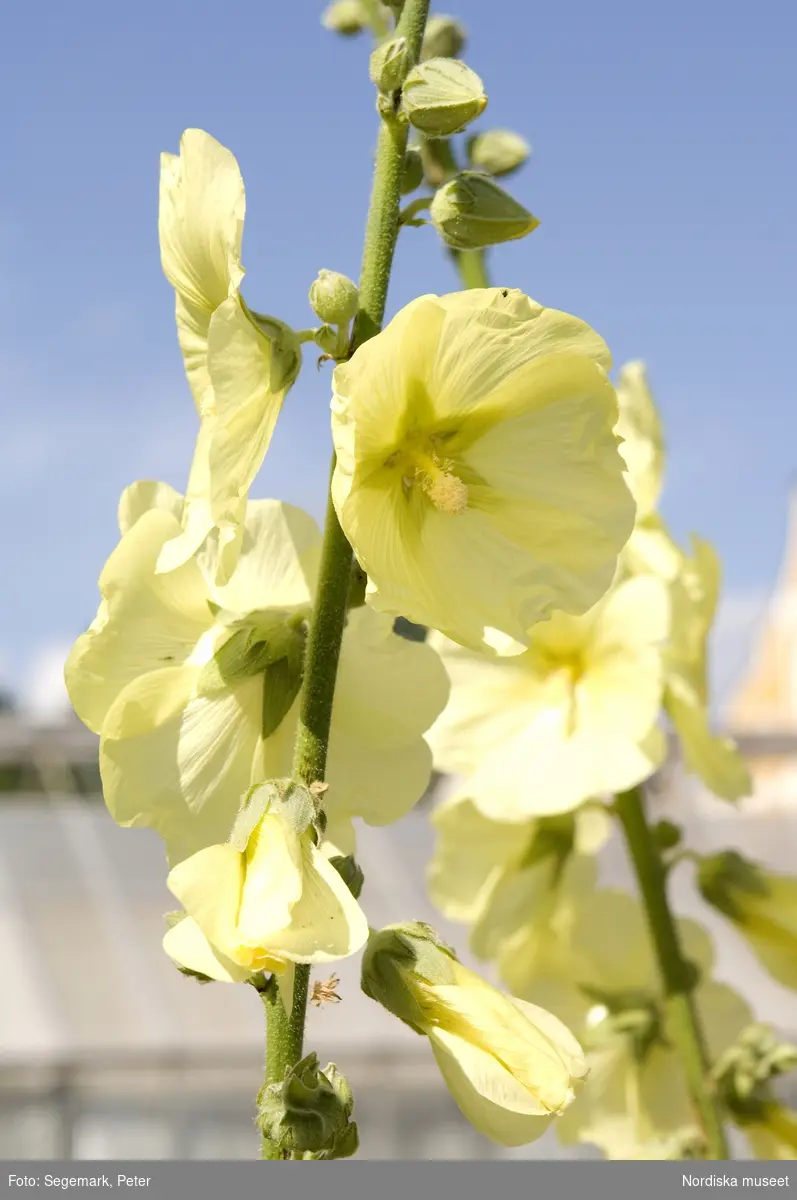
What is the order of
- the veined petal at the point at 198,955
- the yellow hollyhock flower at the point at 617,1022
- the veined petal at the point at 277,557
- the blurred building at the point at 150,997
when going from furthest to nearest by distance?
the blurred building at the point at 150,997 → the yellow hollyhock flower at the point at 617,1022 → the veined petal at the point at 277,557 → the veined petal at the point at 198,955

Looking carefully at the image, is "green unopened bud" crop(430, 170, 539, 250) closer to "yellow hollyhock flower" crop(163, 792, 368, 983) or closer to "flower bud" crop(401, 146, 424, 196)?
"flower bud" crop(401, 146, 424, 196)

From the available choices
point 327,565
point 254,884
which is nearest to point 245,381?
point 327,565

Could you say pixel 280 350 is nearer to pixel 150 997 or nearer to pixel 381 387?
pixel 381 387

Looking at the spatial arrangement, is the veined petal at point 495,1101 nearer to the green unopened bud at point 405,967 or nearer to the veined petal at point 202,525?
the green unopened bud at point 405,967

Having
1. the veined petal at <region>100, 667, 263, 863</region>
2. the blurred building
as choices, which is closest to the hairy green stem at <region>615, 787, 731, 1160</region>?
the veined petal at <region>100, 667, 263, 863</region>

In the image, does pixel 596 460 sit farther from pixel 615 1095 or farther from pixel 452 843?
pixel 615 1095

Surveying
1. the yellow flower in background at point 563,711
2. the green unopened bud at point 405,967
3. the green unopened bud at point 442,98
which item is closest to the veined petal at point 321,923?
the green unopened bud at point 405,967
